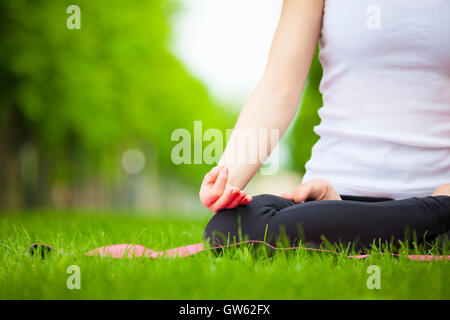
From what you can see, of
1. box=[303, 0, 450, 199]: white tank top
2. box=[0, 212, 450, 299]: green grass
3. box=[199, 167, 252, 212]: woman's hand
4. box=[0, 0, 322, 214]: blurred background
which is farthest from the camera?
box=[0, 0, 322, 214]: blurred background

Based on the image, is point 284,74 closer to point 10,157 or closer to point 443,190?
point 443,190

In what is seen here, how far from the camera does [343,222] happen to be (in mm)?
2188

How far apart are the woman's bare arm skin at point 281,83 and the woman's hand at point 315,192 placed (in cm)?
24

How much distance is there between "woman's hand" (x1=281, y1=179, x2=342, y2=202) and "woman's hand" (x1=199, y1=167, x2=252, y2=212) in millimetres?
366

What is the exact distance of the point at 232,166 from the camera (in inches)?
94.4

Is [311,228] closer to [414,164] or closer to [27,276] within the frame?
[414,164]

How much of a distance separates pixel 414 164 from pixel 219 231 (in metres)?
1.07

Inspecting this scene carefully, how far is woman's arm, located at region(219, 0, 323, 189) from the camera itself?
262cm

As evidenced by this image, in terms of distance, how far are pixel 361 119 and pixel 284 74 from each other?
19.2 inches

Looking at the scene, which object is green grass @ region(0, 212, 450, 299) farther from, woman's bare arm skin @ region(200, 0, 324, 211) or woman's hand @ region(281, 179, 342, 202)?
woman's bare arm skin @ region(200, 0, 324, 211)

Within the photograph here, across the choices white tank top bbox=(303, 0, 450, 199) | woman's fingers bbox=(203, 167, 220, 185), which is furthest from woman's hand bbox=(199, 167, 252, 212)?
white tank top bbox=(303, 0, 450, 199)

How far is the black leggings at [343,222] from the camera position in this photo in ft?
7.19

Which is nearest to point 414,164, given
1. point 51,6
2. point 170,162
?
point 51,6
